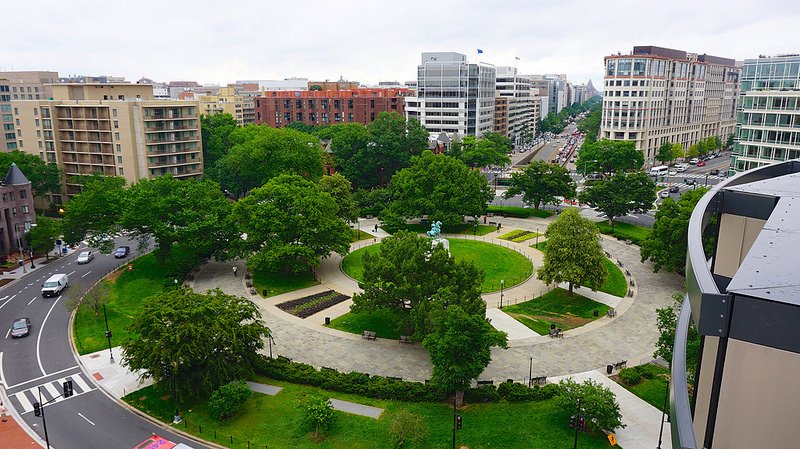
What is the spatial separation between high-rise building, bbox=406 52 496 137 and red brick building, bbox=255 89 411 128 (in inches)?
634

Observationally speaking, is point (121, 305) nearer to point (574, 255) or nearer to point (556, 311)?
point (556, 311)

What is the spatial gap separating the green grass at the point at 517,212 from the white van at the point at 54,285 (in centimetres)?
5949

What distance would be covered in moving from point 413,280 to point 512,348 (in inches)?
386

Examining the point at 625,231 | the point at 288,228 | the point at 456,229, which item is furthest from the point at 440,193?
the point at 625,231

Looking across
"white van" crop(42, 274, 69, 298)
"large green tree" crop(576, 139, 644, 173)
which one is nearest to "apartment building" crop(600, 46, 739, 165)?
"large green tree" crop(576, 139, 644, 173)

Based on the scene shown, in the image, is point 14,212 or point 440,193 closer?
point 14,212

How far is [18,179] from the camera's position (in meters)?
73.4

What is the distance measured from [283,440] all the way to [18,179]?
60040mm

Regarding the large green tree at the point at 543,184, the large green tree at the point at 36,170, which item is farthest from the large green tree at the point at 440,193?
the large green tree at the point at 36,170

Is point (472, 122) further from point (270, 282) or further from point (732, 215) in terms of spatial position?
point (732, 215)

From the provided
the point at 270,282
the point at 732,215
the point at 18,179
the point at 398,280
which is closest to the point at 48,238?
the point at 18,179

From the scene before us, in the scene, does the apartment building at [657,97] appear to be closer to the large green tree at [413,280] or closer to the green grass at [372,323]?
the green grass at [372,323]

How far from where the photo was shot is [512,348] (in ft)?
151

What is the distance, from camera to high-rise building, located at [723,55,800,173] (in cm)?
8244
